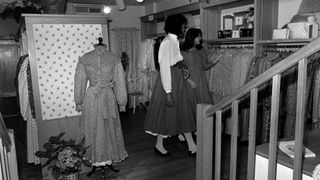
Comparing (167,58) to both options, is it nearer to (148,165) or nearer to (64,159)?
(148,165)

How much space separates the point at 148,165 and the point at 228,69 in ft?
5.61

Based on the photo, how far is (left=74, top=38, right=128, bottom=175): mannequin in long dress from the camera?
258 cm

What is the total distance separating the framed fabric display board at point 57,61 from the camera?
99.9 inches

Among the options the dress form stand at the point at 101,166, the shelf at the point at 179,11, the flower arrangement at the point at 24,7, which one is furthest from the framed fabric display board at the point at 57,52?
the shelf at the point at 179,11

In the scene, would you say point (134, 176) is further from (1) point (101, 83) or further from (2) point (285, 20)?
(2) point (285, 20)

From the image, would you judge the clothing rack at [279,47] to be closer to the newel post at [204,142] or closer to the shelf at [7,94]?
the newel post at [204,142]

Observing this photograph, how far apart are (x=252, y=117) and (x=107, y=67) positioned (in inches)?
65.5

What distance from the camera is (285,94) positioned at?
3.04 m

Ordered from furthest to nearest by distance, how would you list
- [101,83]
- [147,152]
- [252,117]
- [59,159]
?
[147,152] → [101,83] → [59,159] → [252,117]

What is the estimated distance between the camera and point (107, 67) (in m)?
2.60

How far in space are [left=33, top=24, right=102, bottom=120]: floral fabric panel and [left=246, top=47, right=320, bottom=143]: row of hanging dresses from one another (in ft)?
6.32

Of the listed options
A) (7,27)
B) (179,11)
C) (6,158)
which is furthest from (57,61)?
(7,27)

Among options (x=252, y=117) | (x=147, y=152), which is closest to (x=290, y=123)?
(x=147, y=152)

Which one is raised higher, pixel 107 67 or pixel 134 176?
pixel 107 67
